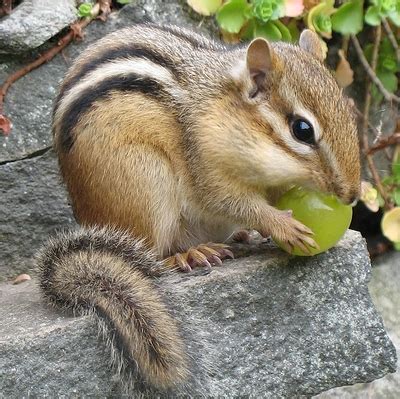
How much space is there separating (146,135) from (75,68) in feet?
1.33

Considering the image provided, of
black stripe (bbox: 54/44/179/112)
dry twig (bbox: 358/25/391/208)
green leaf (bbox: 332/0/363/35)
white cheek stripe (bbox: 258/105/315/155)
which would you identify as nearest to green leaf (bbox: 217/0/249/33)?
green leaf (bbox: 332/0/363/35)

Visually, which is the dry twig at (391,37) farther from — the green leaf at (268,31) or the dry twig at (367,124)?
the green leaf at (268,31)

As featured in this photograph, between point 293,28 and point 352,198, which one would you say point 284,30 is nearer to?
point 293,28

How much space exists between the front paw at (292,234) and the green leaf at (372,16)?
5.79 feet

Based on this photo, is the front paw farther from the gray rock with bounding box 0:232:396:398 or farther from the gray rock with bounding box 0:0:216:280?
the gray rock with bounding box 0:0:216:280

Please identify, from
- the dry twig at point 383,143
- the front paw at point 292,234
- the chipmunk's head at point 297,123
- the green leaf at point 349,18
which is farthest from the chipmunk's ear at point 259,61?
the dry twig at point 383,143

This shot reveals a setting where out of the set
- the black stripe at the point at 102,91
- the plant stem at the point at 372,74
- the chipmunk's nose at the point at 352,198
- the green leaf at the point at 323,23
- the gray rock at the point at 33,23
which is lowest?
the plant stem at the point at 372,74

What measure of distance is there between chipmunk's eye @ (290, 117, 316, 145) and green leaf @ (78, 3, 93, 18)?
4.97ft

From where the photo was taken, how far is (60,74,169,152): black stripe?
2973 millimetres

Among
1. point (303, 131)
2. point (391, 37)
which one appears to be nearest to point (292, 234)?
point (303, 131)

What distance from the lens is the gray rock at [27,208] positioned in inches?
150

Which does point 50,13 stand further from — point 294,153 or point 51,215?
point 294,153

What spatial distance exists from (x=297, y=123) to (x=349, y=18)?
173cm

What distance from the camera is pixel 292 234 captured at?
279 centimetres
